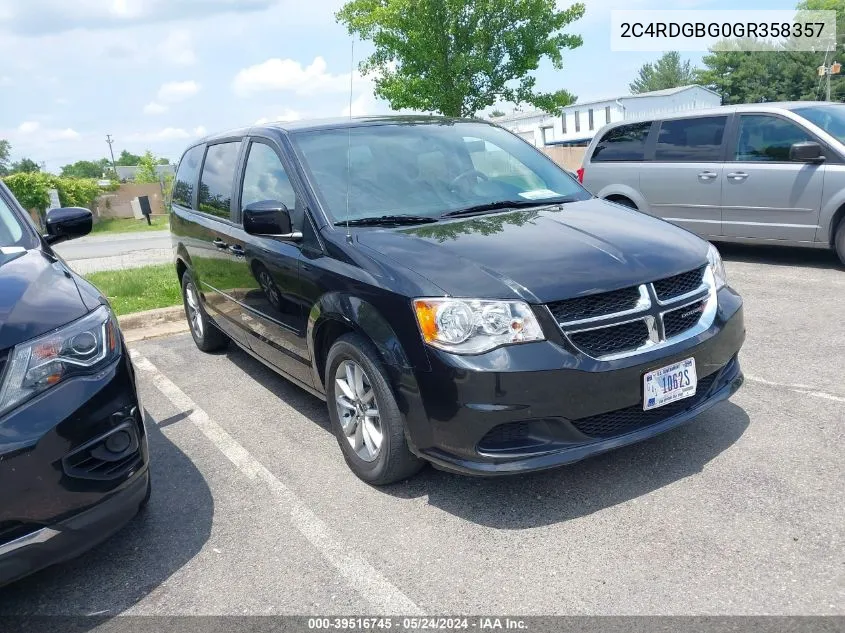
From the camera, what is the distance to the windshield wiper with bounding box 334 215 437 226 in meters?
3.84

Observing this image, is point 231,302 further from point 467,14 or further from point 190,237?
point 467,14

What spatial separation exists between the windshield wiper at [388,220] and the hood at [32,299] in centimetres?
132

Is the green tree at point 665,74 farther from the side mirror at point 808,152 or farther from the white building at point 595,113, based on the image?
Result: the side mirror at point 808,152

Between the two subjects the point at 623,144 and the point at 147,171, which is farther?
the point at 147,171

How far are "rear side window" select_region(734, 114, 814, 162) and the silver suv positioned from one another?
0.4 inches

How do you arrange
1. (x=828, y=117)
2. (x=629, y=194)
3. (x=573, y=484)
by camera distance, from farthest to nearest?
(x=629, y=194), (x=828, y=117), (x=573, y=484)

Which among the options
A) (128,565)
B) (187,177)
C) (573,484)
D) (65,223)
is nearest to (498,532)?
(573,484)

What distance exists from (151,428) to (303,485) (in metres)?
1.50

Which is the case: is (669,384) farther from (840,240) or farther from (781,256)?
(781,256)

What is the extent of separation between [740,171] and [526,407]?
6.30 metres

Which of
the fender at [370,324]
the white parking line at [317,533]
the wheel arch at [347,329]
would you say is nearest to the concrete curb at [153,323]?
the white parking line at [317,533]

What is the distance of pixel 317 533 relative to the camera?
329 centimetres

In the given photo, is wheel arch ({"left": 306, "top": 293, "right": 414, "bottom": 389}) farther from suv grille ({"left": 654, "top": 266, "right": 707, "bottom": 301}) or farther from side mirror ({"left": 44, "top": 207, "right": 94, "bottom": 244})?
side mirror ({"left": 44, "top": 207, "right": 94, "bottom": 244})

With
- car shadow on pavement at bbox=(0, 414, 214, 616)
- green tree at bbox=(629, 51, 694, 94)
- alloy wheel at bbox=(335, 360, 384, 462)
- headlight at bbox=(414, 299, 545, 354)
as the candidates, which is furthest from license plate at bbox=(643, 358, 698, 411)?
green tree at bbox=(629, 51, 694, 94)
